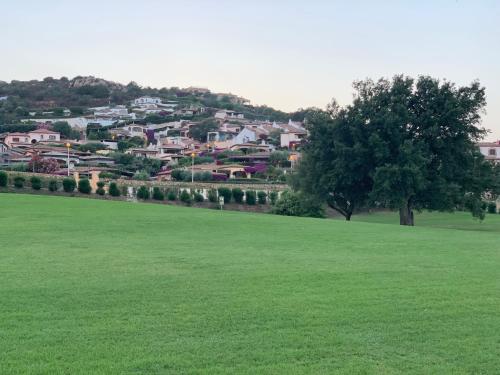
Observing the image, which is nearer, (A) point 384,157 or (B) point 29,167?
(A) point 384,157

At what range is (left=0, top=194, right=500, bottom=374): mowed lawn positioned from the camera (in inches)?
202

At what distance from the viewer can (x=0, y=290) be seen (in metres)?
7.70

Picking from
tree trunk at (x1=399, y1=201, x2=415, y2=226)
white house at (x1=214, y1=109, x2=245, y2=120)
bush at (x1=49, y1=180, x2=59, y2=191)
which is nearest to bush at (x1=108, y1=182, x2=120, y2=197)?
bush at (x1=49, y1=180, x2=59, y2=191)

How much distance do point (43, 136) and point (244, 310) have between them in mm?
117658

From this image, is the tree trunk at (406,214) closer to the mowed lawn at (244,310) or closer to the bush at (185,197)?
the bush at (185,197)

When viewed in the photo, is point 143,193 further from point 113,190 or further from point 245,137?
point 245,137

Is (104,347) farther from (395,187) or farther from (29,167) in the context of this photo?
(29,167)

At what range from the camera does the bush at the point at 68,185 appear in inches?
1707

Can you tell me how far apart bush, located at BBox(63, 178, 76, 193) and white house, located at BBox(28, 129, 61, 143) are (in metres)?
73.5

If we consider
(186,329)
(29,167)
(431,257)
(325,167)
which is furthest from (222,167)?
(186,329)

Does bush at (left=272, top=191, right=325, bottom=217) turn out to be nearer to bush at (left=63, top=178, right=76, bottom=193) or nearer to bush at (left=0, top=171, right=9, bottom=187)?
bush at (left=63, top=178, right=76, bottom=193)

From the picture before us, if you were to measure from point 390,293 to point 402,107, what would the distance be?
A: 2733cm

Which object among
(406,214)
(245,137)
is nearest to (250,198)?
(406,214)

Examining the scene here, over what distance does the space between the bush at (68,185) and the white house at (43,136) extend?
7351cm
